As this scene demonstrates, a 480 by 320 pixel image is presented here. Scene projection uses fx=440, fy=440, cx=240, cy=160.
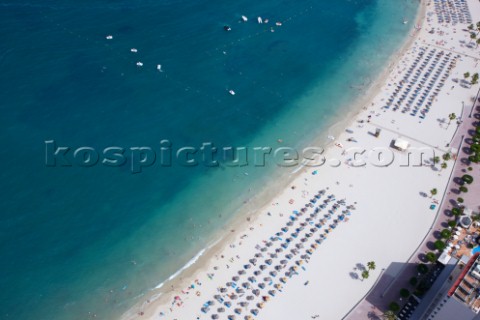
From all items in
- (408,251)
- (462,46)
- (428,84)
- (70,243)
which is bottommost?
→ (70,243)

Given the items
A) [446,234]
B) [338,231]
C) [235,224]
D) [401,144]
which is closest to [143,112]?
[235,224]

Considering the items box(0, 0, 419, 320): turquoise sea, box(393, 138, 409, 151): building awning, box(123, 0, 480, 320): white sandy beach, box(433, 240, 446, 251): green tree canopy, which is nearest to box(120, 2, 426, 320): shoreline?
box(123, 0, 480, 320): white sandy beach

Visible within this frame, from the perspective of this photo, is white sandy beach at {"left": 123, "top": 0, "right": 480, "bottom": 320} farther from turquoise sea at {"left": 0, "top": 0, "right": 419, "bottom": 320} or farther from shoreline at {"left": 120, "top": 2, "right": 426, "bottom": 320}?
turquoise sea at {"left": 0, "top": 0, "right": 419, "bottom": 320}

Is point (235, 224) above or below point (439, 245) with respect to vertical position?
below

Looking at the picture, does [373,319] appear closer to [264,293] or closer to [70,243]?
[264,293]

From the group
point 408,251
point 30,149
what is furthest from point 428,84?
point 30,149

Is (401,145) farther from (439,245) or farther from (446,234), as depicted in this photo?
(439,245)
